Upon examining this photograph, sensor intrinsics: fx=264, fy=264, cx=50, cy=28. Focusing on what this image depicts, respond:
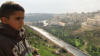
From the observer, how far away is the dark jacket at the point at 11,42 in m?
1.10

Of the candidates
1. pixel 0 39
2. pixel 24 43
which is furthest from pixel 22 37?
pixel 0 39

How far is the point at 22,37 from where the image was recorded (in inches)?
48.5

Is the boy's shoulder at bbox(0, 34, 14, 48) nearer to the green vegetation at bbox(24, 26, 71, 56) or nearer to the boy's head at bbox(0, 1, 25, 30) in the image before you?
the boy's head at bbox(0, 1, 25, 30)

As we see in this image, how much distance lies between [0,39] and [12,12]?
0.14m

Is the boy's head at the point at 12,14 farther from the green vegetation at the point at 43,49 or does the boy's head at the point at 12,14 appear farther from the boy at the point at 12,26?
Result: the green vegetation at the point at 43,49

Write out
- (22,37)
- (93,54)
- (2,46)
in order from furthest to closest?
(93,54), (22,37), (2,46)

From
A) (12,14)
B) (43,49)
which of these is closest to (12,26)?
(12,14)

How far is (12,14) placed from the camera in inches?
45.8

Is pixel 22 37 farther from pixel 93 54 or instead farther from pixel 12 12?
pixel 93 54

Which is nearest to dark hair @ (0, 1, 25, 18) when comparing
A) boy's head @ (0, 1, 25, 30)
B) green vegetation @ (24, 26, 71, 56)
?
boy's head @ (0, 1, 25, 30)

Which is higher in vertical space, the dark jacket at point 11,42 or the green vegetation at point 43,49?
the dark jacket at point 11,42

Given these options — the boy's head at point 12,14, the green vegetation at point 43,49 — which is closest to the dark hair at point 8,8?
the boy's head at point 12,14

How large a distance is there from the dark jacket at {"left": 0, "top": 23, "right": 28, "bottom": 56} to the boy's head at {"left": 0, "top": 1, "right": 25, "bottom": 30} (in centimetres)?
2

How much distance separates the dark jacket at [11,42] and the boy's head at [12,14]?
0.02 m
